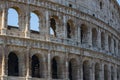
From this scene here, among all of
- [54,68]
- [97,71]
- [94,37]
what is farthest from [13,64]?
[94,37]

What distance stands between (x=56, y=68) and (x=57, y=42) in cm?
259

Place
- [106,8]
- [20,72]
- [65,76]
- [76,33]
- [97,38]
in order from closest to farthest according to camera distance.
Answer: [20,72] → [65,76] → [76,33] → [97,38] → [106,8]

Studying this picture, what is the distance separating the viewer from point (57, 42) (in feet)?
84.9

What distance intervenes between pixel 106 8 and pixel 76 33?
6.39 meters

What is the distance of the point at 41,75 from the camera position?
2527 cm

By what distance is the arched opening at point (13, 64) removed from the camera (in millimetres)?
25811

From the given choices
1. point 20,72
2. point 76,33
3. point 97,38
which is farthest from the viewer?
point 97,38

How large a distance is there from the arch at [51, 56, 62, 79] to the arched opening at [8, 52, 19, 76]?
8.68 ft

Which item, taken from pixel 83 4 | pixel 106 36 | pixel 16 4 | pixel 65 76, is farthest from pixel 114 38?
pixel 16 4

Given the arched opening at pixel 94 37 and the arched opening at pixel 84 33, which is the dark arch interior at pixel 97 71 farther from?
the arched opening at pixel 84 33

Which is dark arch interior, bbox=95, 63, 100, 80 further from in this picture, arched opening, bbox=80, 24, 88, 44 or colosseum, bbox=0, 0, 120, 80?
arched opening, bbox=80, 24, 88, 44

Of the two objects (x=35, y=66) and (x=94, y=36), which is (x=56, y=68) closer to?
(x=35, y=66)

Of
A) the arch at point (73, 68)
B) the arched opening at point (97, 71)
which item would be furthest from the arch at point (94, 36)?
the arch at point (73, 68)

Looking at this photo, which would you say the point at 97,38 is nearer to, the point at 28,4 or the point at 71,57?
the point at 71,57
